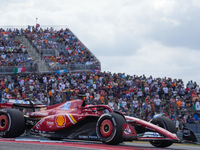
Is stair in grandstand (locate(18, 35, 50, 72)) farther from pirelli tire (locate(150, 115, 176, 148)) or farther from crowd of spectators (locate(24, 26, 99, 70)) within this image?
pirelli tire (locate(150, 115, 176, 148))

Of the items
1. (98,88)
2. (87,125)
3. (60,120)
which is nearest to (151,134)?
(87,125)

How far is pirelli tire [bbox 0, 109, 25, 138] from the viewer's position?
1236cm

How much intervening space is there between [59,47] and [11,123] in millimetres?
26747

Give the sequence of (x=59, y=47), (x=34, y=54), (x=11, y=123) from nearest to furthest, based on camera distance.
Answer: (x=11, y=123) → (x=34, y=54) → (x=59, y=47)

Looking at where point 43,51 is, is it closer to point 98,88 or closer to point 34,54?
point 34,54

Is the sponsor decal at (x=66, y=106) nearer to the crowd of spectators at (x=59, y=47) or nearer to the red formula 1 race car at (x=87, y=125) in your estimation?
the red formula 1 race car at (x=87, y=125)

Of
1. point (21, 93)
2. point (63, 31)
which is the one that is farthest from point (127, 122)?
point (63, 31)

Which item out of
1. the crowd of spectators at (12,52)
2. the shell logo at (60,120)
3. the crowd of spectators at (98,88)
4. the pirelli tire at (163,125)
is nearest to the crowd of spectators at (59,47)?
the crowd of spectators at (12,52)

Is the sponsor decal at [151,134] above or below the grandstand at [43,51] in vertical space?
below

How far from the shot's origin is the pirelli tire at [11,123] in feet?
40.5

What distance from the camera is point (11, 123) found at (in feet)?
40.5

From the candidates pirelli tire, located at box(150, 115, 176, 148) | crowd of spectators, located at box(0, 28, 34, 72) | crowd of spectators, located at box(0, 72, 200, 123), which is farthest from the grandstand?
pirelli tire, located at box(150, 115, 176, 148)

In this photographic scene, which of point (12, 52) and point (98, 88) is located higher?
point (12, 52)

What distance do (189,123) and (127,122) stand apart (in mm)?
5836
